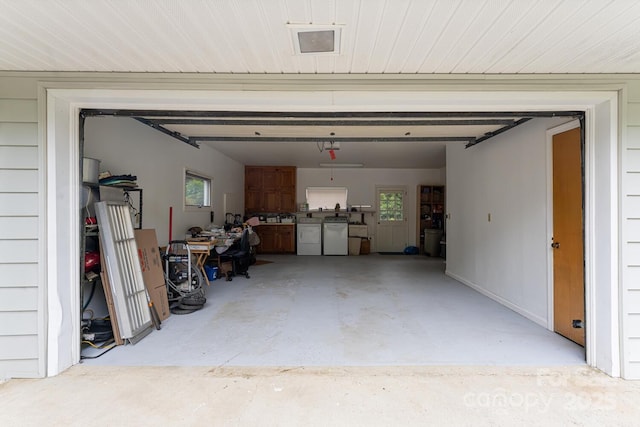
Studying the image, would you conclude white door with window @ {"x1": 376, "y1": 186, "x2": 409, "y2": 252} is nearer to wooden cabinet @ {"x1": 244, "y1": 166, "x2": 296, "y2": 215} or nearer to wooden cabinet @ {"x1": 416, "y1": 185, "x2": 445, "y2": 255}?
wooden cabinet @ {"x1": 416, "y1": 185, "x2": 445, "y2": 255}

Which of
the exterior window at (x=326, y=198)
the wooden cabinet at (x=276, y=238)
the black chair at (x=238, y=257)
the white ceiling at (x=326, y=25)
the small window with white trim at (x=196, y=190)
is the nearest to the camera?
the white ceiling at (x=326, y=25)

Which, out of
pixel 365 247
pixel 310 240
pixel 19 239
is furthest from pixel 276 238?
pixel 19 239

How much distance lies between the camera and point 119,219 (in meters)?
2.71

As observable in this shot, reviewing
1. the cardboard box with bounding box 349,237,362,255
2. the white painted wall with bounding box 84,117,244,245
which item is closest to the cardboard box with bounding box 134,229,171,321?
the white painted wall with bounding box 84,117,244,245

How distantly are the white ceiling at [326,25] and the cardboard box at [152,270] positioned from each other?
172 centimetres

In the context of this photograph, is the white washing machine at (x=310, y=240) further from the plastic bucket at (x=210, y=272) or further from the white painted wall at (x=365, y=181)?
the plastic bucket at (x=210, y=272)

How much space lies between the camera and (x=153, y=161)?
146 inches

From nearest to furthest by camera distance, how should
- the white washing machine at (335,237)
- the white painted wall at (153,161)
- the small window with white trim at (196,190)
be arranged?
the white painted wall at (153,161) → the small window with white trim at (196,190) → the white washing machine at (335,237)

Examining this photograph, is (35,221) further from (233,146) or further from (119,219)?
(233,146)

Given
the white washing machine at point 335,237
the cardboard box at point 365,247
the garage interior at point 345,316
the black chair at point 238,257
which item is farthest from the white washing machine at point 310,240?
the black chair at point 238,257

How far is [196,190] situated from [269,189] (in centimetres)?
308

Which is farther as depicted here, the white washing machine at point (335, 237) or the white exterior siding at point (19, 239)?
the white washing machine at point (335, 237)

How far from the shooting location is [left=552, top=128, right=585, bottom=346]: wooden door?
255 centimetres

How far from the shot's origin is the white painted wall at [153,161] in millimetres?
2898
